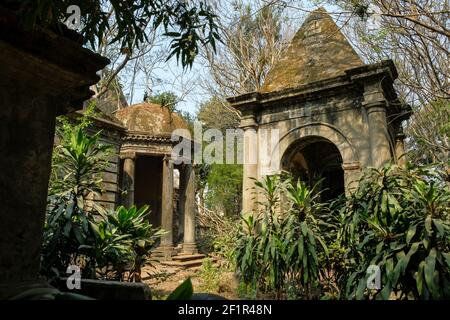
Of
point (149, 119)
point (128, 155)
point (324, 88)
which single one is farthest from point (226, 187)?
point (324, 88)

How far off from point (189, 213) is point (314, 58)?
1007 centimetres

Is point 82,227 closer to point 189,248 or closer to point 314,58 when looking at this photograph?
point 314,58

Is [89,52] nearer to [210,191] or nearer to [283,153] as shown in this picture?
[283,153]

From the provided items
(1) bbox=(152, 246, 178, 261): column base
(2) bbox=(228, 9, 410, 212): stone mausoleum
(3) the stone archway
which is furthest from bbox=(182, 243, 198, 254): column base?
(3) the stone archway

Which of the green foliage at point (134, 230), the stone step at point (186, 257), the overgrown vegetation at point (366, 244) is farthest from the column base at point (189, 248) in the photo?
the green foliage at point (134, 230)

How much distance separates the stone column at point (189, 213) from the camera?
614 inches

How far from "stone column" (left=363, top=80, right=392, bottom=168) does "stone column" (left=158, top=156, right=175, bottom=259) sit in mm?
10371

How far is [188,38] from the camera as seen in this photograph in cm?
317

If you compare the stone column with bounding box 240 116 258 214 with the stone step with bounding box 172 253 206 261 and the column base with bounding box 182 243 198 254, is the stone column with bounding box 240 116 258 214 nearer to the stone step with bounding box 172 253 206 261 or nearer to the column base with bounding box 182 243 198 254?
the stone step with bounding box 172 253 206 261

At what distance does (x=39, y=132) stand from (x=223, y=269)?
6.94 meters

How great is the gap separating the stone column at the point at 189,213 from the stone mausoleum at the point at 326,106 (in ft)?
24.9

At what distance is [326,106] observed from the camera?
7.88 meters

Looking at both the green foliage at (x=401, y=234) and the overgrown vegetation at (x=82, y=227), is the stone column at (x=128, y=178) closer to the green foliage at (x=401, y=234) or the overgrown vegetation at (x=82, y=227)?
the overgrown vegetation at (x=82, y=227)
